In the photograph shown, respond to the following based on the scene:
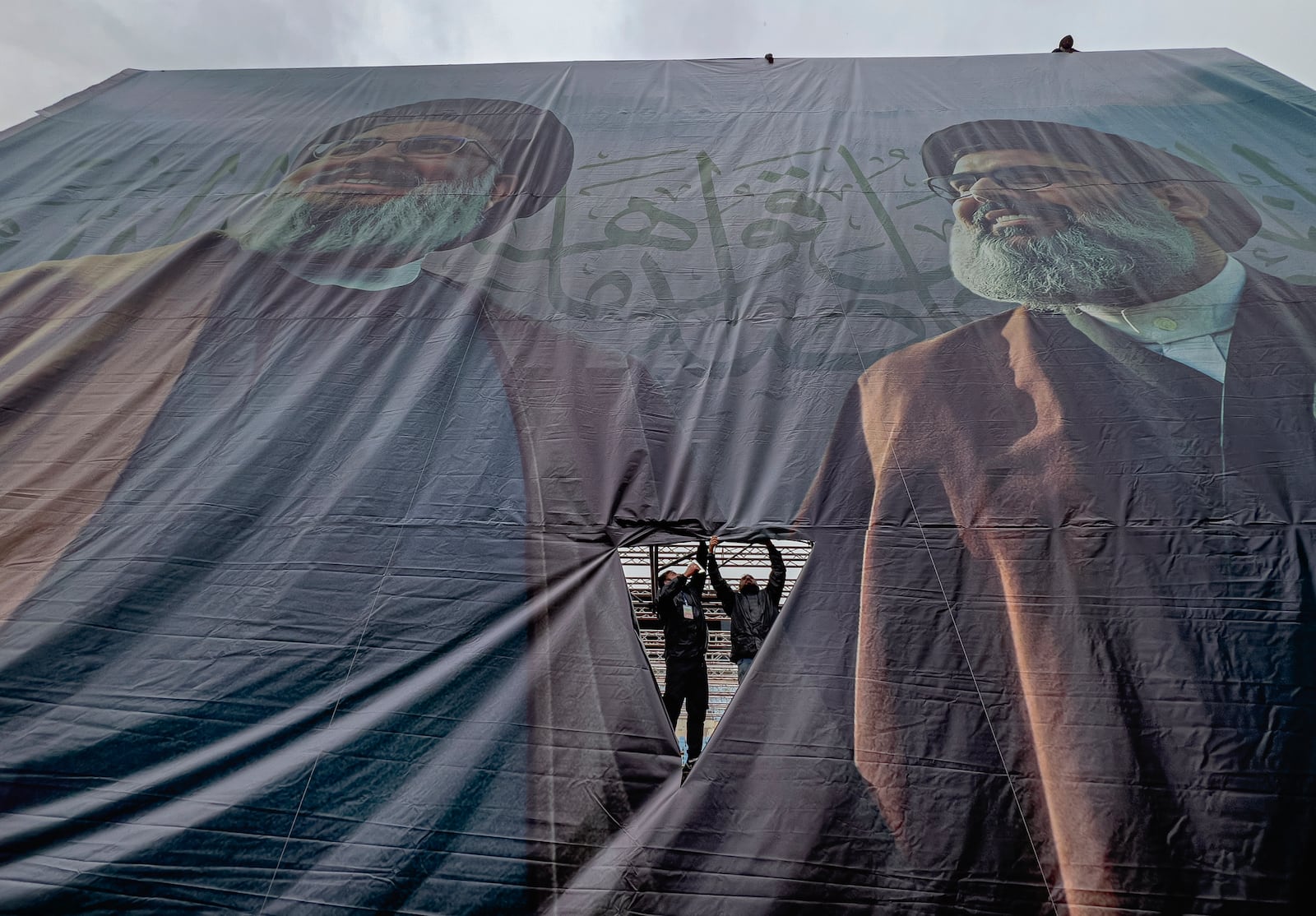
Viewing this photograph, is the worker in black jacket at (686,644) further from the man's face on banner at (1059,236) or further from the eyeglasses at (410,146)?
the eyeglasses at (410,146)

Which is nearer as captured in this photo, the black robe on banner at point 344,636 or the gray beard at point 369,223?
the black robe on banner at point 344,636

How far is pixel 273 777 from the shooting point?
6.88 feet

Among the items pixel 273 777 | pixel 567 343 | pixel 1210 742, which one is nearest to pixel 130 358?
pixel 567 343

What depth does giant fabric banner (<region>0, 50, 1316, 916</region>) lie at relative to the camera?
2.02m

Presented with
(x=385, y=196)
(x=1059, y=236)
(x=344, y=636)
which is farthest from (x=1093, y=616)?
(x=385, y=196)

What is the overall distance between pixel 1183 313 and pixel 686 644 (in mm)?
2321

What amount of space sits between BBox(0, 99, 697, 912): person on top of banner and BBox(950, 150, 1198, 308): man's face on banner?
1641 mm

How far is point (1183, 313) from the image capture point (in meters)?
3.04

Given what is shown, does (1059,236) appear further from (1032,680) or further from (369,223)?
(369,223)

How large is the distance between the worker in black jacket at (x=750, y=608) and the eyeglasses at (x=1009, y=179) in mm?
2032

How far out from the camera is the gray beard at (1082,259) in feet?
10.4

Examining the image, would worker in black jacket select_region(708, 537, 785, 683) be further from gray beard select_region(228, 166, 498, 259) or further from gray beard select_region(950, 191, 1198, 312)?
gray beard select_region(228, 166, 498, 259)

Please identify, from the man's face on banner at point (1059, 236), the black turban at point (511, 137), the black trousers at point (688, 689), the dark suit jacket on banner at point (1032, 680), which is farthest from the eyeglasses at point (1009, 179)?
the black trousers at point (688, 689)

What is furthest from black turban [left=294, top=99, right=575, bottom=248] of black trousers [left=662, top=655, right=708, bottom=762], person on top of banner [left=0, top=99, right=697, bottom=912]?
black trousers [left=662, top=655, right=708, bottom=762]
